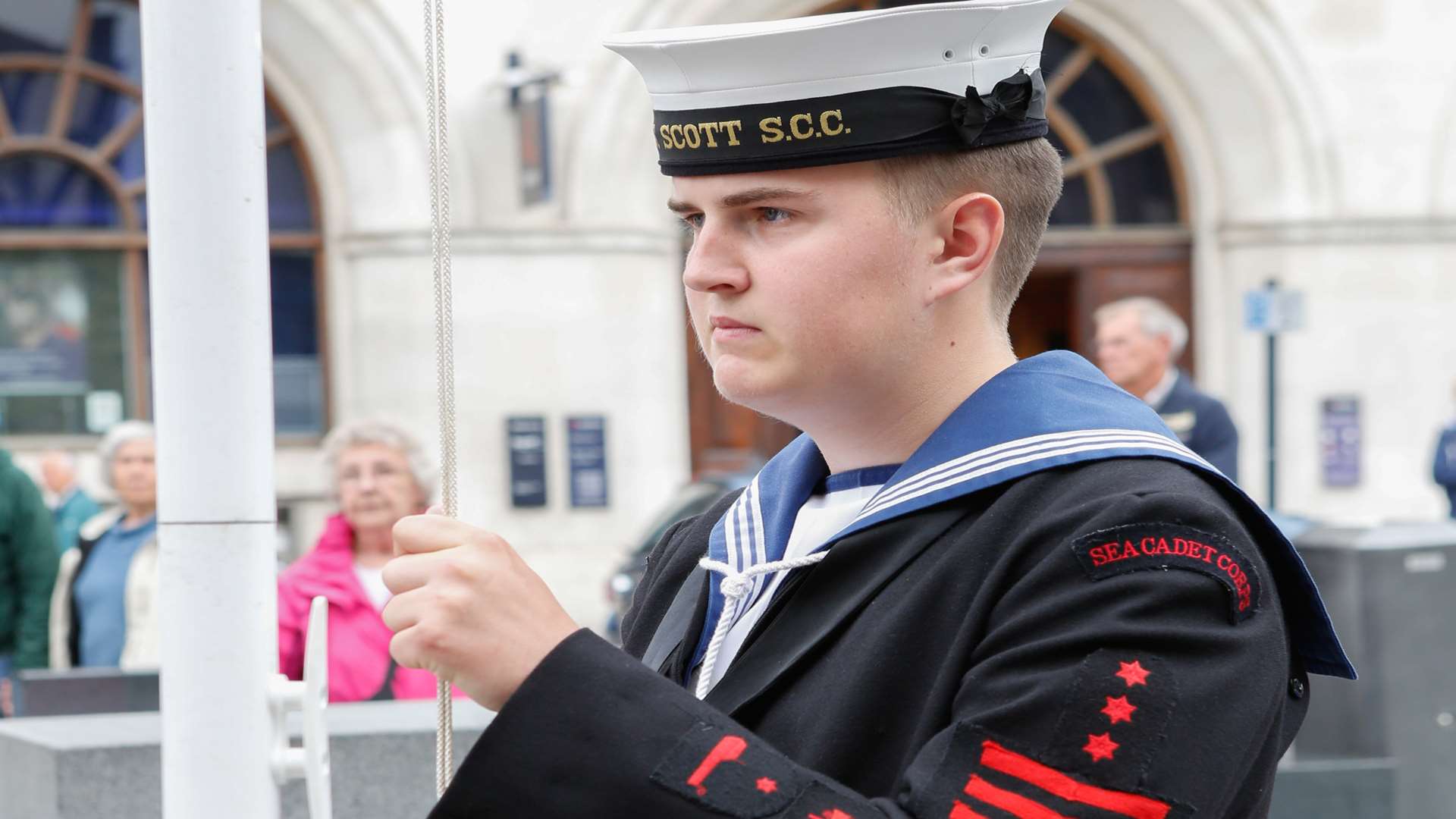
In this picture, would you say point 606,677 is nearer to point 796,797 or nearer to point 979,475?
point 796,797

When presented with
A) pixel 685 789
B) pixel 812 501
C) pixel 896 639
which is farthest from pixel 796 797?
pixel 812 501

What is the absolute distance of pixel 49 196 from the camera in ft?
37.8

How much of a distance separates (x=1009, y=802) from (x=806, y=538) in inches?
16.7

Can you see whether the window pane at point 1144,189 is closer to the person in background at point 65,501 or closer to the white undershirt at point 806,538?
the person in background at point 65,501

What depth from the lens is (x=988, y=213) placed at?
152 cm

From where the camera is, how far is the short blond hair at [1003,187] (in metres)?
1.48

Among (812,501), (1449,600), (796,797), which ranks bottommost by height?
(1449,600)

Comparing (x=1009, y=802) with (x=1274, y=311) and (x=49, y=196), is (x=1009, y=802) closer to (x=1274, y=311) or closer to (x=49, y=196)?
(x=1274, y=311)

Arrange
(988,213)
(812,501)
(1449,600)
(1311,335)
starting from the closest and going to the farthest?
(988,213), (812,501), (1449,600), (1311,335)

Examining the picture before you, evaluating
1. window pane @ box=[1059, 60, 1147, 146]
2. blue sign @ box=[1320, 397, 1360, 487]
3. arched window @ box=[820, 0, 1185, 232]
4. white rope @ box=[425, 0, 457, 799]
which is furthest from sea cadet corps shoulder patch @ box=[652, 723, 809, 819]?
window pane @ box=[1059, 60, 1147, 146]

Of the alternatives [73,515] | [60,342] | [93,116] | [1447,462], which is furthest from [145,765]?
[1447,462]

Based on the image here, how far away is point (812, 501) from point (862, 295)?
0.93 feet

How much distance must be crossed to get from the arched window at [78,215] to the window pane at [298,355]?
4.4 inches

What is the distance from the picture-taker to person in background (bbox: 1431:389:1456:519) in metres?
11.4
